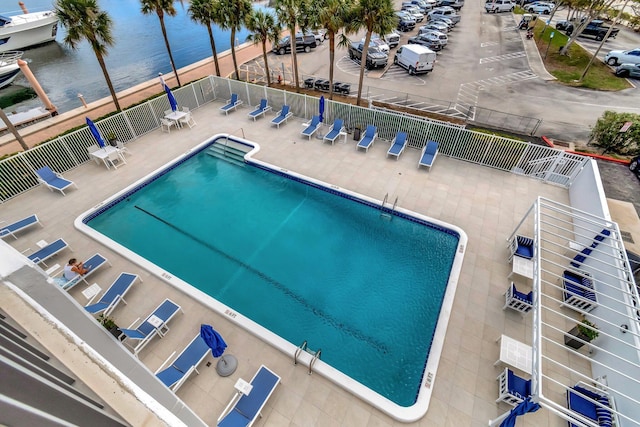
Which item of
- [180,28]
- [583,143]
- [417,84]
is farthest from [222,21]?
[180,28]

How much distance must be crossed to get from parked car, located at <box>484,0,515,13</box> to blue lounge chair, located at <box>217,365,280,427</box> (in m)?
55.2

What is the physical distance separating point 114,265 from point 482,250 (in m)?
12.8

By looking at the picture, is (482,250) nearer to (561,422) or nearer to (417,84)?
(561,422)

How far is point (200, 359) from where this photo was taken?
7.44 m

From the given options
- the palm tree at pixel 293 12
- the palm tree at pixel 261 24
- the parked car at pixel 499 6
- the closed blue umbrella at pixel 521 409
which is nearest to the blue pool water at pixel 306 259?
the closed blue umbrella at pixel 521 409

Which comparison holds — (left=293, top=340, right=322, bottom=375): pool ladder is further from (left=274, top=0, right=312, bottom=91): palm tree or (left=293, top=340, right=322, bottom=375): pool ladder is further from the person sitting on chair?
(left=274, top=0, right=312, bottom=91): palm tree

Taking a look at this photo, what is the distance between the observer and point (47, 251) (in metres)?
10.0

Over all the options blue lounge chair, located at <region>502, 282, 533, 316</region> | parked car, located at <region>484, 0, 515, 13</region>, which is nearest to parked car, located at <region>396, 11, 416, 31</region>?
parked car, located at <region>484, 0, 515, 13</region>

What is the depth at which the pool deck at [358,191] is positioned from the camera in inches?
278

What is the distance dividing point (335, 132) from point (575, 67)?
2452 centimetres

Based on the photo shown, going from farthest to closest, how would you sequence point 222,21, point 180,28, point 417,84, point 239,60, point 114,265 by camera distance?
point 180,28 → point 239,60 → point 417,84 → point 222,21 → point 114,265

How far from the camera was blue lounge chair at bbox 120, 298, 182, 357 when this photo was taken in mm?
7730

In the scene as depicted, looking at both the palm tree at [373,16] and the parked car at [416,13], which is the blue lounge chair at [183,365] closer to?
the palm tree at [373,16]

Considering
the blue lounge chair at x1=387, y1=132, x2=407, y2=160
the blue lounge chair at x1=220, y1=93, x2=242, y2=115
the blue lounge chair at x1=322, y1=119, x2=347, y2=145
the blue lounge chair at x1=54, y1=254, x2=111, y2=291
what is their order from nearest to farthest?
the blue lounge chair at x1=54, y1=254, x2=111, y2=291 → the blue lounge chair at x1=387, y1=132, x2=407, y2=160 → the blue lounge chair at x1=322, y1=119, x2=347, y2=145 → the blue lounge chair at x1=220, y1=93, x2=242, y2=115
